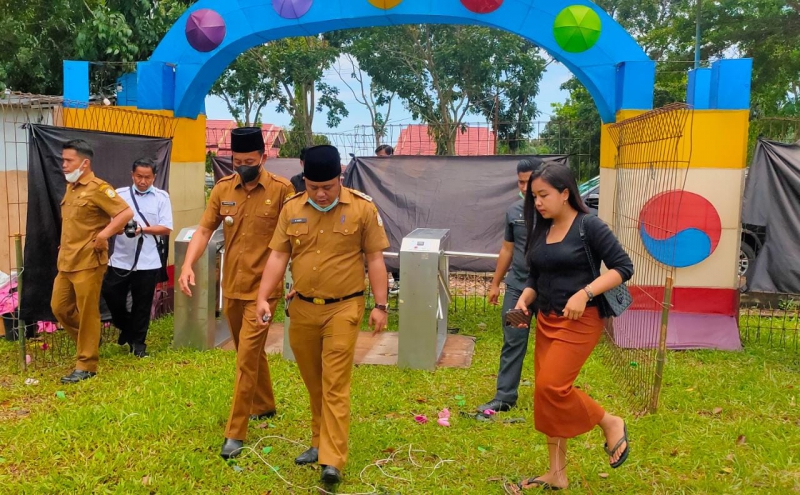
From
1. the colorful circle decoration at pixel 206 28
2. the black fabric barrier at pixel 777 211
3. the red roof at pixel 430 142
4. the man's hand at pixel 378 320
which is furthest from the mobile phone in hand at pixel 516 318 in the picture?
the red roof at pixel 430 142

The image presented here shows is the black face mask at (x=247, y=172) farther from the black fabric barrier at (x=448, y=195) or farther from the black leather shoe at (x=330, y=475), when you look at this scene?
the black fabric barrier at (x=448, y=195)

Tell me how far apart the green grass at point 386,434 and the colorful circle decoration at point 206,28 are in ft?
11.5

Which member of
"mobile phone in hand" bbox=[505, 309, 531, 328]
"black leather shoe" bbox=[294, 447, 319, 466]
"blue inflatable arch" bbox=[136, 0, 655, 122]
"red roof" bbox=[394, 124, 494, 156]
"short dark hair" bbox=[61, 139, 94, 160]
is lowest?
"black leather shoe" bbox=[294, 447, 319, 466]

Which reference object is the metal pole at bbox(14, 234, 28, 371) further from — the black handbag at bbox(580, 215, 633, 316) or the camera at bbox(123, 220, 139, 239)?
the black handbag at bbox(580, 215, 633, 316)

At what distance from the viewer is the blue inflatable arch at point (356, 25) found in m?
6.87

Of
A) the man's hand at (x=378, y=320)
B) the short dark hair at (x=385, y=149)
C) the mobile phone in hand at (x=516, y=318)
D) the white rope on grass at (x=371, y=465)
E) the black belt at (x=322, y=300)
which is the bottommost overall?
the white rope on grass at (x=371, y=465)

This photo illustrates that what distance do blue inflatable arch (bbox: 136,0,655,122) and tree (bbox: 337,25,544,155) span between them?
14.0 metres

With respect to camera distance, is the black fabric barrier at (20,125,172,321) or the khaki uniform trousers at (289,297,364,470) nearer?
the khaki uniform trousers at (289,297,364,470)

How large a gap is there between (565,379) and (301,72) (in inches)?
790

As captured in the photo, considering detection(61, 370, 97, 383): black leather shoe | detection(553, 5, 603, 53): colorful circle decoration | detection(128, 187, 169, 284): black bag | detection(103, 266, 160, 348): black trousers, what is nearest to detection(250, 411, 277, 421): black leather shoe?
detection(61, 370, 97, 383): black leather shoe

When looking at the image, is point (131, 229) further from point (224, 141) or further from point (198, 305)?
point (224, 141)

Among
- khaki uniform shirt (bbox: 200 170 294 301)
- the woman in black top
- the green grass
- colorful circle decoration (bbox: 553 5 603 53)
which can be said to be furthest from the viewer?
colorful circle decoration (bbox: 553 5 603 53)

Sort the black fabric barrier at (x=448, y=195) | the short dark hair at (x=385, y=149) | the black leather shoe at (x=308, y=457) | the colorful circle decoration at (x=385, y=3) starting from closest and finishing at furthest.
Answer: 1. the black leather shoe at (x=308, y=457)
2. the colorful circle decoration at (x=385, y=3)
3. the black fabric barrier at (x=448, y=195)
4. the short dark hair at (x=385, y=149)

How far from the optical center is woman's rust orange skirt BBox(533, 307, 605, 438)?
129 inches
